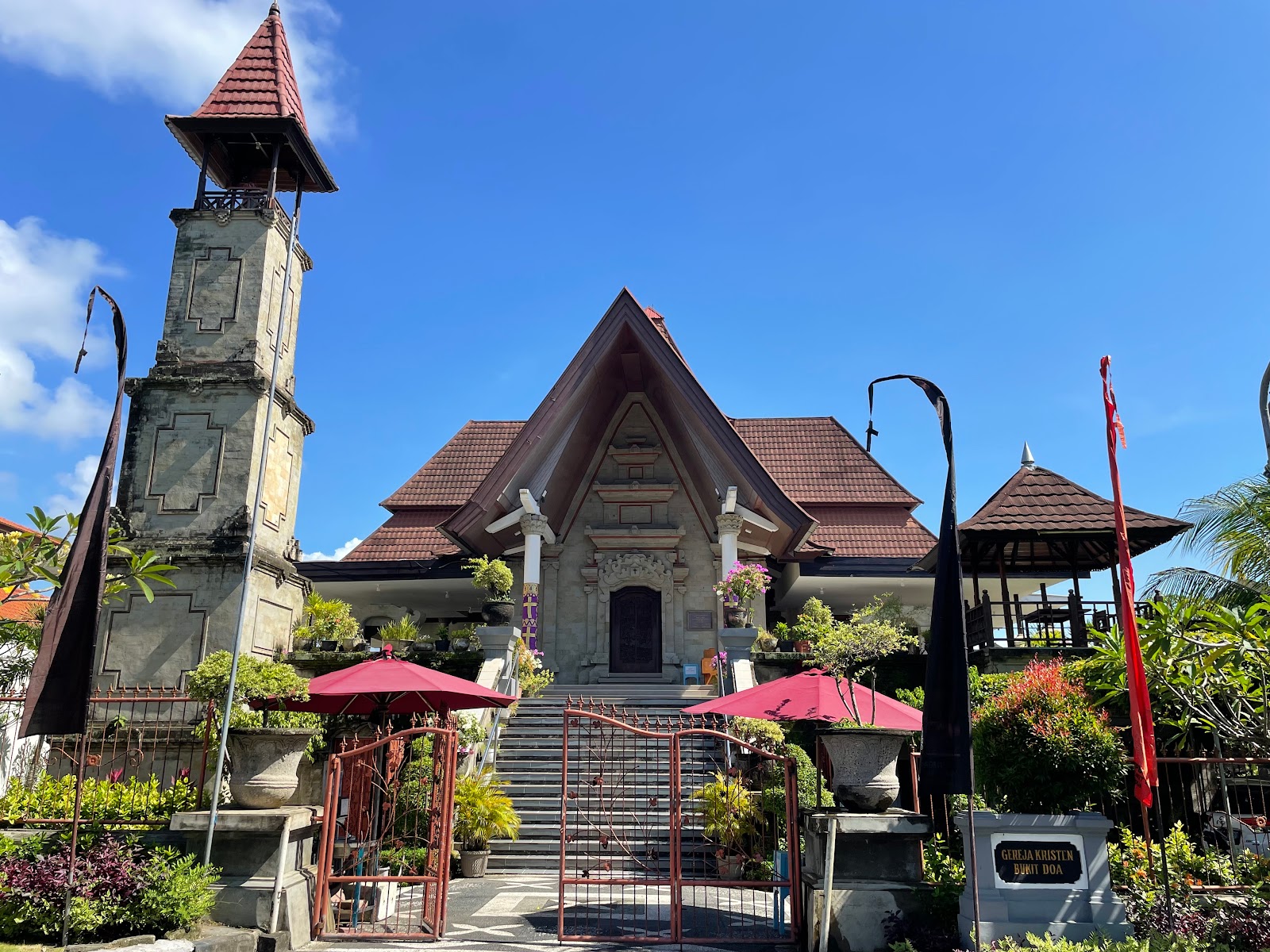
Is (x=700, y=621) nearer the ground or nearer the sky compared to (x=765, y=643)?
nearer the sky

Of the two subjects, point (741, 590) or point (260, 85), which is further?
point (260, 85)

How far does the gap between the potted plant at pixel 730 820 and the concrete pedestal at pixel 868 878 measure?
2.91 m

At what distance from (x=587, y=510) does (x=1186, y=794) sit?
12939 mm

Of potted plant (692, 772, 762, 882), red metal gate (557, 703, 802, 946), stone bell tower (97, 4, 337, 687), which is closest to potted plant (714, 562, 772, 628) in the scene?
red metal gate (557, 703, 802, 946)

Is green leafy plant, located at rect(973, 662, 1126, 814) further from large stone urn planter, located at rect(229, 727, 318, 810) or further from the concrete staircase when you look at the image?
large stone urn planter, located at rect(229, 727, 318, 810)

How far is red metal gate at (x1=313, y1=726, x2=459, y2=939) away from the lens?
7.63 m

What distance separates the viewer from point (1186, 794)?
514 inches

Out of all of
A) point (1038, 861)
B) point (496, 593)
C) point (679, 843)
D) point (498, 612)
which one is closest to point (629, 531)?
point (496, 593)

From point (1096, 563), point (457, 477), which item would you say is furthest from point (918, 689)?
point (457, 477)

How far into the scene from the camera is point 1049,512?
16219 mm

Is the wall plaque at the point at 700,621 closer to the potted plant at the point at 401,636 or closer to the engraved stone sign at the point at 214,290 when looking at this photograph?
the potted plant at the point at 401,636

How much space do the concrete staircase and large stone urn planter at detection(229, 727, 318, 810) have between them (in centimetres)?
353

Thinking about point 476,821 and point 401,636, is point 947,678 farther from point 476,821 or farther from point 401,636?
point 401,636

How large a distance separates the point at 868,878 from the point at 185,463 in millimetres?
13433
